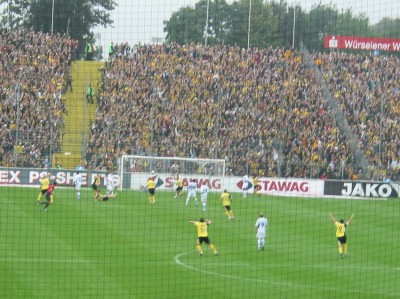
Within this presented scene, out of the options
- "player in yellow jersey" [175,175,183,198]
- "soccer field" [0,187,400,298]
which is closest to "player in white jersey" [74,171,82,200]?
"soccer field" [0,187,400,298]

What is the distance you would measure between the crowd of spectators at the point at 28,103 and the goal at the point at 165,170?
3.43 meters

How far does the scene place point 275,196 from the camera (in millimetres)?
39531

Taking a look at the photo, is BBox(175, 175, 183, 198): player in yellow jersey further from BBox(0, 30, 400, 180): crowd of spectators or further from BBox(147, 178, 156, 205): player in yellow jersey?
BBox(0, 30, 400, 180): crowd of spectators

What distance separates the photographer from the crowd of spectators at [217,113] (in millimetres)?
40062

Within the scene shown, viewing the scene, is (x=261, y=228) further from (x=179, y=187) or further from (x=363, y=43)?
(x=363, y=43)

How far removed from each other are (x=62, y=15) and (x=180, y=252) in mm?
20780

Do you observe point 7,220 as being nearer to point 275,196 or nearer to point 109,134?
point 109,134

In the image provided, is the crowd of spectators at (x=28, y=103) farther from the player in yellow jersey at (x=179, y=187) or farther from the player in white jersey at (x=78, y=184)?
the player in yellow jersey at (x=179, y=187)

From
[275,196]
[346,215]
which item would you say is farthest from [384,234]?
[275,196]

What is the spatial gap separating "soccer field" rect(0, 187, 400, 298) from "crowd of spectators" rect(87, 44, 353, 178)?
4292 millimetres

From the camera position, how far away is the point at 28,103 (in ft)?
128

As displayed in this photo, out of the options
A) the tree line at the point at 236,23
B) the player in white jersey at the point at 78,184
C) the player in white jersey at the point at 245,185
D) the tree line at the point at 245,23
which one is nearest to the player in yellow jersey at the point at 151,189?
the player in white jersey at the point at 78,184

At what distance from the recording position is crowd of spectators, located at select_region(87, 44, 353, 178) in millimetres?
40062

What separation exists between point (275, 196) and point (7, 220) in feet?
46.9
